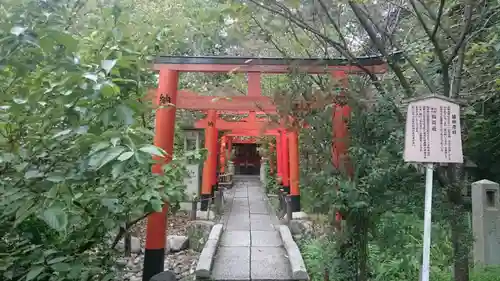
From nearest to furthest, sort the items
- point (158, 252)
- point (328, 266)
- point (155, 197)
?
1. point (155, 197)
2. point (328, 266)
3. point (158, 252)

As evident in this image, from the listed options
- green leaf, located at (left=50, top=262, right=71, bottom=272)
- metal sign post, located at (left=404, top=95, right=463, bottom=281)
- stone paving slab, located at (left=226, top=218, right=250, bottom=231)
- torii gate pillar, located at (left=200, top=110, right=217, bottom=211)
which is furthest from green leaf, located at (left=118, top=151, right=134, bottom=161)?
torii gate pillar, located at (left=200, top=110, right=217, bottom=211)

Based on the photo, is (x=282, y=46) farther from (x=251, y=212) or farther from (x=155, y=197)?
(x=251, y=212)

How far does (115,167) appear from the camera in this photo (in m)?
1.50

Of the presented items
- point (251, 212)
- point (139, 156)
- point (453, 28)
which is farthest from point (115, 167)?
point (251, 212)

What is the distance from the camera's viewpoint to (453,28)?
3678mm

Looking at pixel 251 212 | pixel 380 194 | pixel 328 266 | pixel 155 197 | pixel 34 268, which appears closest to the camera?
pixel 34 268

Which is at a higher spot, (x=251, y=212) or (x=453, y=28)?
(x=453, y=28)

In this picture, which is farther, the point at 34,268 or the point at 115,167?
the point at 34,268

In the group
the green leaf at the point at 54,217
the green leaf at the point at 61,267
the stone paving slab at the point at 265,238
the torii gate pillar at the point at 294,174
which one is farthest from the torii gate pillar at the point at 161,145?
the torii gate pillar at the point at 294,174

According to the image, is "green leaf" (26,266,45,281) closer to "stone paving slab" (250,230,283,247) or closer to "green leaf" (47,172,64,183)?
"green leaf" (47,172,64,183)

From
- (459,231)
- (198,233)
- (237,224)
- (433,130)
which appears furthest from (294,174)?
(433,130)

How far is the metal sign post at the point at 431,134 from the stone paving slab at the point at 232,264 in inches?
111

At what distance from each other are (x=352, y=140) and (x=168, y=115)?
2.41m

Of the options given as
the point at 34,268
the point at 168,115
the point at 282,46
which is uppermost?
the point at 282,46
